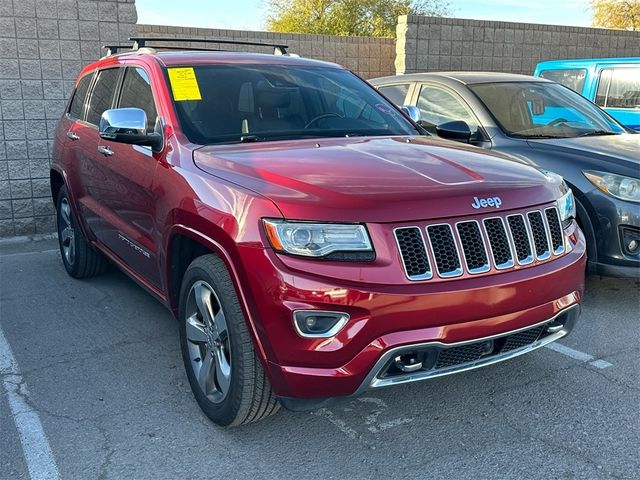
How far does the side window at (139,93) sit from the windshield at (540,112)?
9.93 feet

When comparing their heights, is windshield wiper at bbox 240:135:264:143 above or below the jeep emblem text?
above

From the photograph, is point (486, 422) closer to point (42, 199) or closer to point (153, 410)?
point (153, 410)

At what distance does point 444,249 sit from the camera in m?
2.74

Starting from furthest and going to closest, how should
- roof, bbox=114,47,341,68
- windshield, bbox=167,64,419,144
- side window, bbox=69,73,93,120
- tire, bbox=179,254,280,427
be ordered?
side window, bbox=69,73,93,120, roof, bbox=114,47,341,68, windshield, bbox=167,64,419,144, tire, bbox=179,254,280,427

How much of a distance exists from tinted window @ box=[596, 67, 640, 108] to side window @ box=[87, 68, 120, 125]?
20.4 feet

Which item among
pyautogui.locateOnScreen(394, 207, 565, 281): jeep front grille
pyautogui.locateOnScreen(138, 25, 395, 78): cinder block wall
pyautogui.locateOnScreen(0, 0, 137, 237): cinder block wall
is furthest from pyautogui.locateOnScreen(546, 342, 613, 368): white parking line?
pyautogui.locateOnScreen(138, 25, 395, 78): cinder block wall

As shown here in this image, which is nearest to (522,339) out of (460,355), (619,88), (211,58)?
(460,355)

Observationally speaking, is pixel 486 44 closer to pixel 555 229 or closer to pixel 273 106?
pixel 273 106

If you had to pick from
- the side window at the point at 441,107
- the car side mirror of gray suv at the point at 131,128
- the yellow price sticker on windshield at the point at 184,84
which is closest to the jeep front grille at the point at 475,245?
the car side mirror of gray suv at the point at 131,128

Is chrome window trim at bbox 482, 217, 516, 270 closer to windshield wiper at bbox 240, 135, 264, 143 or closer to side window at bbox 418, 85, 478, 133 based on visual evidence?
windshield wiper at bbox 240, 135, 264, 143

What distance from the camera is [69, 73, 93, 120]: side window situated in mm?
5289

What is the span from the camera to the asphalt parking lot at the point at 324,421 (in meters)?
2.89

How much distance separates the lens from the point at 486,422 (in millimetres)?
3240

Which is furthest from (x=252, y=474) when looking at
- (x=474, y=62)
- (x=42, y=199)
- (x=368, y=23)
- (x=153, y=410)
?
(x=368, y=23)
